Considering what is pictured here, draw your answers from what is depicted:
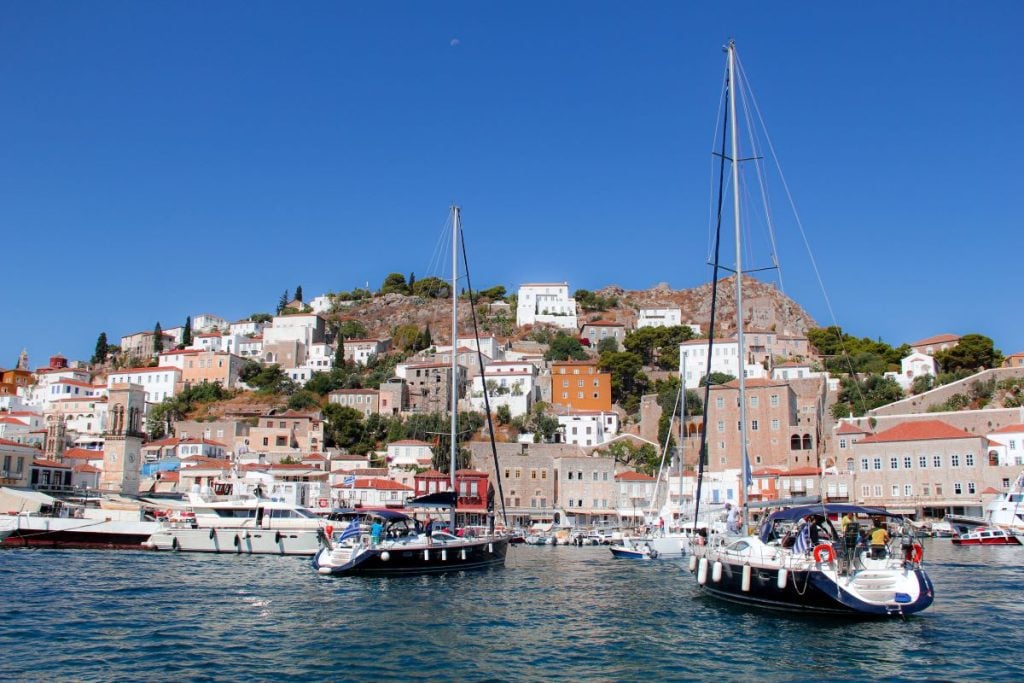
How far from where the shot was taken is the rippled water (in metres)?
16.2

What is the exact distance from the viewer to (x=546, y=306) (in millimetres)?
125188

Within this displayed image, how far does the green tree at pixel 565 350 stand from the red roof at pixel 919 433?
44734mm

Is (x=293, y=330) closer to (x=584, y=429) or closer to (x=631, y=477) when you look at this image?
(x=584, y=429)

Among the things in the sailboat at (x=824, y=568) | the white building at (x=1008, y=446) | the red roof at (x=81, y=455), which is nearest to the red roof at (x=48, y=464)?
the red roof at (x=81, y=455)

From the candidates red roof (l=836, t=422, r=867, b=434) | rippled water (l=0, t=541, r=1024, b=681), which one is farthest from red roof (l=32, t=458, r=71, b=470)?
red roof (l=836, t=422, r=867, b=434)

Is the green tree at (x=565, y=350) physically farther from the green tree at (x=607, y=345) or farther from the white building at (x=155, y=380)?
the white building at (x=155, y=380)

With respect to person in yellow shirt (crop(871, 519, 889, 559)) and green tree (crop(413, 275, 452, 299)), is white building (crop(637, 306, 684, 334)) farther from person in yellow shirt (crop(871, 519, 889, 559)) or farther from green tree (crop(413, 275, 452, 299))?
person in yellow shirt (crop(871, 519, 889, 559))

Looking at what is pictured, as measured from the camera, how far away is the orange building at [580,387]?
9256 centimetres

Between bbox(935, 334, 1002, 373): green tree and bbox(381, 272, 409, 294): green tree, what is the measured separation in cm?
8514

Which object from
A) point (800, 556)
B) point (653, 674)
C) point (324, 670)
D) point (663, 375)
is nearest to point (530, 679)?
point (653, 674)

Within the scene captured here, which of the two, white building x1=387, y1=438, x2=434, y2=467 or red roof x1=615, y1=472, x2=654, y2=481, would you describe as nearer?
red roof x1=615, y1=472, x2=654, y2=481

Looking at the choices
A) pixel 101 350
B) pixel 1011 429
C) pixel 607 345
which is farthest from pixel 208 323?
pixel 1011 429

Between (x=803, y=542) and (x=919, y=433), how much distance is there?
48.2 m

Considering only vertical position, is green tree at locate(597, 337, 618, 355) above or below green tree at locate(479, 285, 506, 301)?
below
